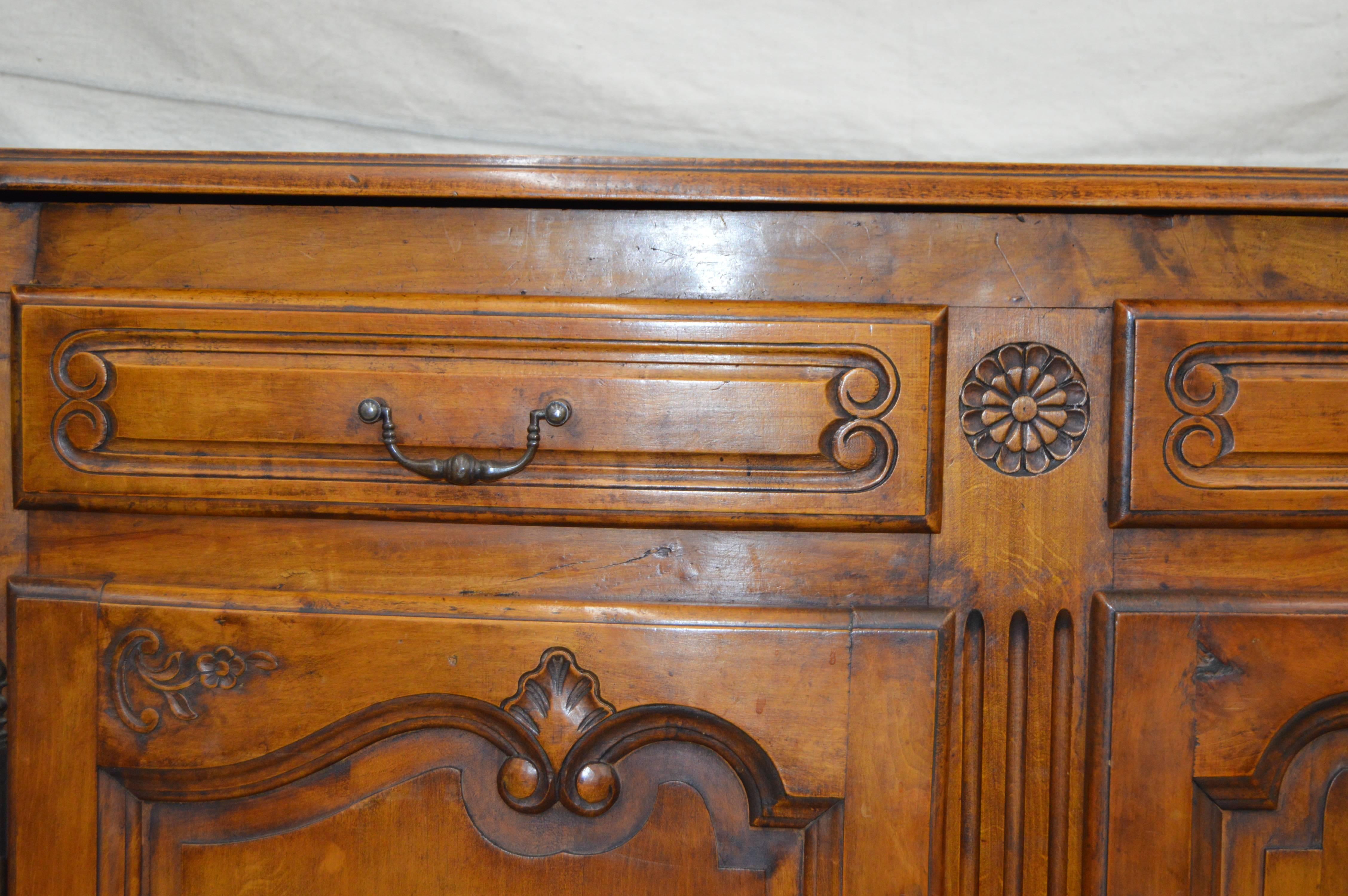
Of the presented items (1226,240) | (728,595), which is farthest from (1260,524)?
(728,595)

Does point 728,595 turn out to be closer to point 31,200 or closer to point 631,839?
point 631,839

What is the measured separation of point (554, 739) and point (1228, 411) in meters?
0.40

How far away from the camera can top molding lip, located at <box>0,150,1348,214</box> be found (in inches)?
16.1

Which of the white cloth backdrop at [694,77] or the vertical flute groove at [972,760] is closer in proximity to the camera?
the vertical flute groove at [972,760]

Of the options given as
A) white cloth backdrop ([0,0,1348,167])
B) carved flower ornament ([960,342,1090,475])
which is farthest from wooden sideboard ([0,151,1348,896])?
white cloth backdrop ([0,0,1348,167])

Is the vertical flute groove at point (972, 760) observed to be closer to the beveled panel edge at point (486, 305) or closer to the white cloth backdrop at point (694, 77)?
the beveled panel edge at point (486, 305)

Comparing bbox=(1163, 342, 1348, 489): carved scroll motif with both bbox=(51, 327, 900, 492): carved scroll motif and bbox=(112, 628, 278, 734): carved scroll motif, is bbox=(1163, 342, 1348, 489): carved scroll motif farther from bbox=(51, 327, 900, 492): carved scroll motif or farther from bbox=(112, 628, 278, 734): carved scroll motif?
bbox=(112, 628, 278, 734): carved scroll motif

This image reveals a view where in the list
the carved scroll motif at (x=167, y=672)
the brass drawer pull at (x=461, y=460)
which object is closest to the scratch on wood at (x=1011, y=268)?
the brass drawer pull at (x=461, y=460)

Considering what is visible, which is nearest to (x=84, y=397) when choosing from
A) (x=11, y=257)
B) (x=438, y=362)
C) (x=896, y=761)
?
(x=11, y=257)

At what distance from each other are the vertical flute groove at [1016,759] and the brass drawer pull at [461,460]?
0.27 m

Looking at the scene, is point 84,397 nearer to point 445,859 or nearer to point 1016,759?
point 445,859

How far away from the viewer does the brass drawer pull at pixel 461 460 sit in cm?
42

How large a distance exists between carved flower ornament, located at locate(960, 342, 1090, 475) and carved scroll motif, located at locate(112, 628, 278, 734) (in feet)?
1.33

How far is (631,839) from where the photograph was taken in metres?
0.45
